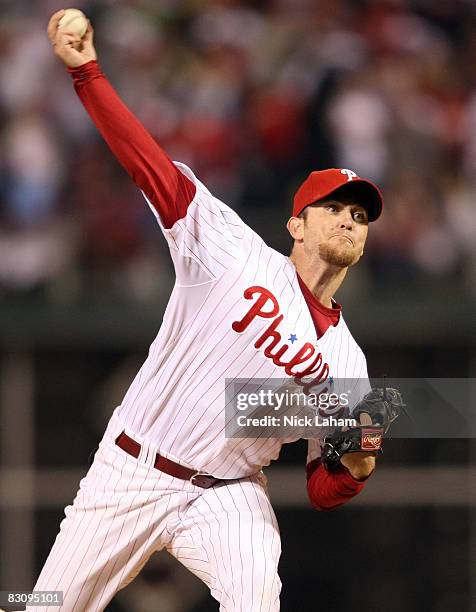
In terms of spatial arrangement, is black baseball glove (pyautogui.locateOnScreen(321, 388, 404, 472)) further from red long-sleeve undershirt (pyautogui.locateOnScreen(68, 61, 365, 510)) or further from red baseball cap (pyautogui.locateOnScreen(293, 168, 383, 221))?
red long-sleeve undershirt (pyautogui.locateOnScreen(68, 61, 365, 510))

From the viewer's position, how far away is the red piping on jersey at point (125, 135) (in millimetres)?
2904

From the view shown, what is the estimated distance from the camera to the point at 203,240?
3129mm

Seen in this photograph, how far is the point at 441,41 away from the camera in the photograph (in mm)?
6977

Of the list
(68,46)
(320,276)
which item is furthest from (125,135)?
(320,276)

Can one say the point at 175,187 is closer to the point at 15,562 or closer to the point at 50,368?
the point at 50,368

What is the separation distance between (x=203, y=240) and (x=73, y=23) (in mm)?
669

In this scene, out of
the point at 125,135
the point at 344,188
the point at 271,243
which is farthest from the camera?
the point at 271,243

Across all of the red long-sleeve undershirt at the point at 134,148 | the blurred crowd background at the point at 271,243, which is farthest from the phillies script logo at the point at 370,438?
the blurred crowd background at the point at 271,243

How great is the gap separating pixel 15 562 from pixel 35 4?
330 cm

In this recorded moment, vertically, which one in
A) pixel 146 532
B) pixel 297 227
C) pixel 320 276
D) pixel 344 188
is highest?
pixel 344 188

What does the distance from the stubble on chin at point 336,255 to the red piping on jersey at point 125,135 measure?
511mm

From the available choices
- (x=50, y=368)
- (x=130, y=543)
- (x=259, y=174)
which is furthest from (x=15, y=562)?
(x=130, y=543)

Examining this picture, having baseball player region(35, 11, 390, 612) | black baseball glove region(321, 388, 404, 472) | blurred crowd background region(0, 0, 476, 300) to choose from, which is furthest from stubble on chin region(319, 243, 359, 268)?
blurred crowd background region(0, 0, 476, 300)

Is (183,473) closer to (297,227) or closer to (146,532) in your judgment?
(146,532)
